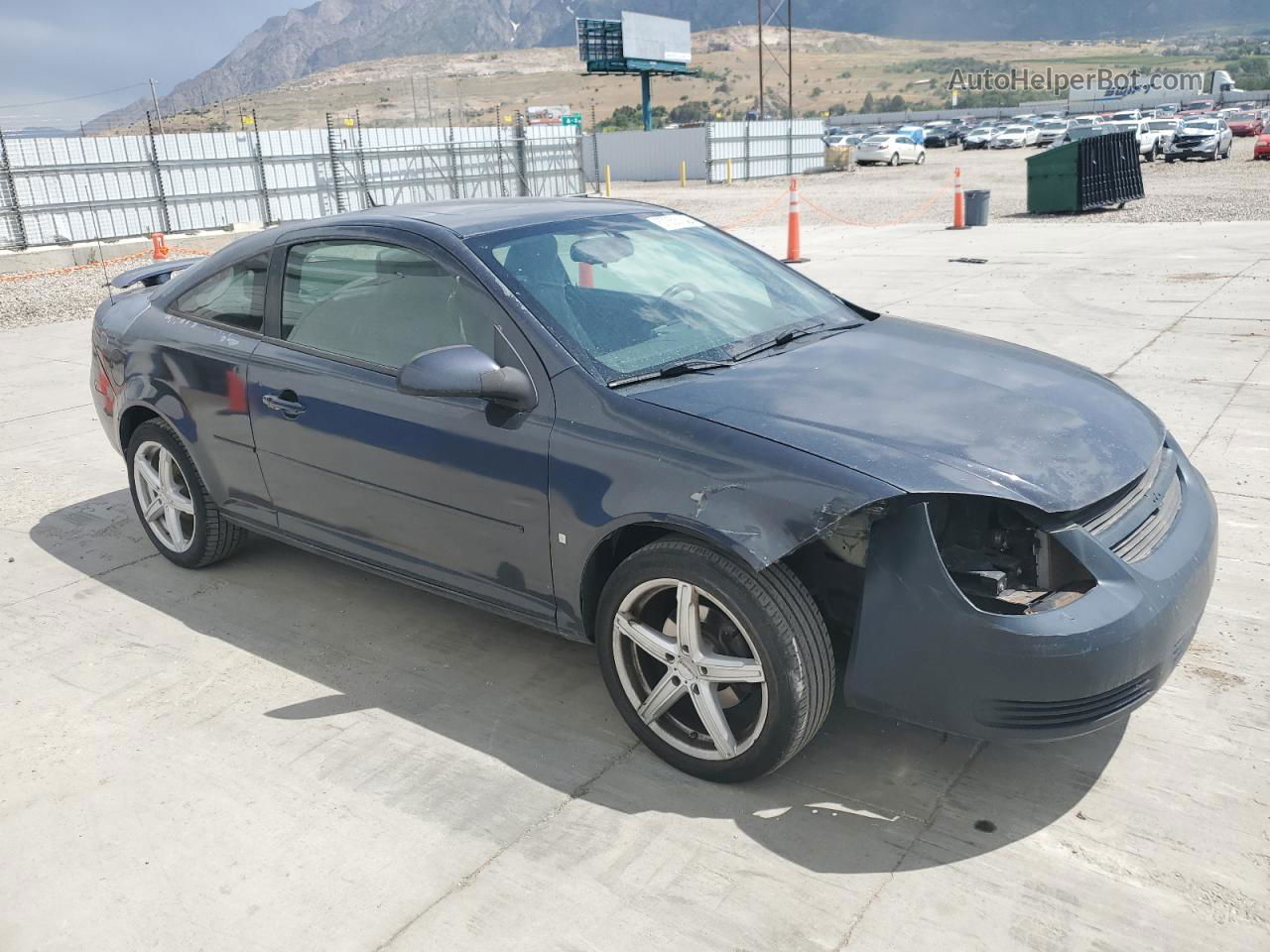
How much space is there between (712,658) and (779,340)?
49.4 inches

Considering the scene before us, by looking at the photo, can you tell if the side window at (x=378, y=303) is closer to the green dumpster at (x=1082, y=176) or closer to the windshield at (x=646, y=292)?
the windshield at (x=646, y=292)

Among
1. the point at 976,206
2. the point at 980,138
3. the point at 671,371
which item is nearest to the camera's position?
the point at 671,371

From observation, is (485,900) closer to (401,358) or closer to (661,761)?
(661,761)

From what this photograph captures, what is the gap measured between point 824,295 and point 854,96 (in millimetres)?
150635

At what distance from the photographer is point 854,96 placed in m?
144

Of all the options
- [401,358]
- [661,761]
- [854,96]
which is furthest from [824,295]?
[854,96]

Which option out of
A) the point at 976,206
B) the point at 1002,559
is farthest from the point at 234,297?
the point at 976,206

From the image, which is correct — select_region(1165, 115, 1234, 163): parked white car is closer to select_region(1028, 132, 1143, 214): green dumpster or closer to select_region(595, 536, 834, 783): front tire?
select_region(1028, 132, 1143, 214): green dumpster

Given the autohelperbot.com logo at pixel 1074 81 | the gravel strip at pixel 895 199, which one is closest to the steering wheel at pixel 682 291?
the gravel strip at pixel 895 199

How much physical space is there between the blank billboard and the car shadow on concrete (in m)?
62.4

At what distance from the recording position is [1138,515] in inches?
118

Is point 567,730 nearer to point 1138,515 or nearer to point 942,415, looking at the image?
point 942,415

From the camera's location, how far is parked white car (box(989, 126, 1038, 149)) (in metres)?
56.2

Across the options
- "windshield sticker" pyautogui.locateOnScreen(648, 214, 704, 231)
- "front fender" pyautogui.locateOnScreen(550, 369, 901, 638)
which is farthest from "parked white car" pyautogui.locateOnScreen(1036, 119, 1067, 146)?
"front fender" pyautogui.locateOnScreen(550, 369, 901, 638)
